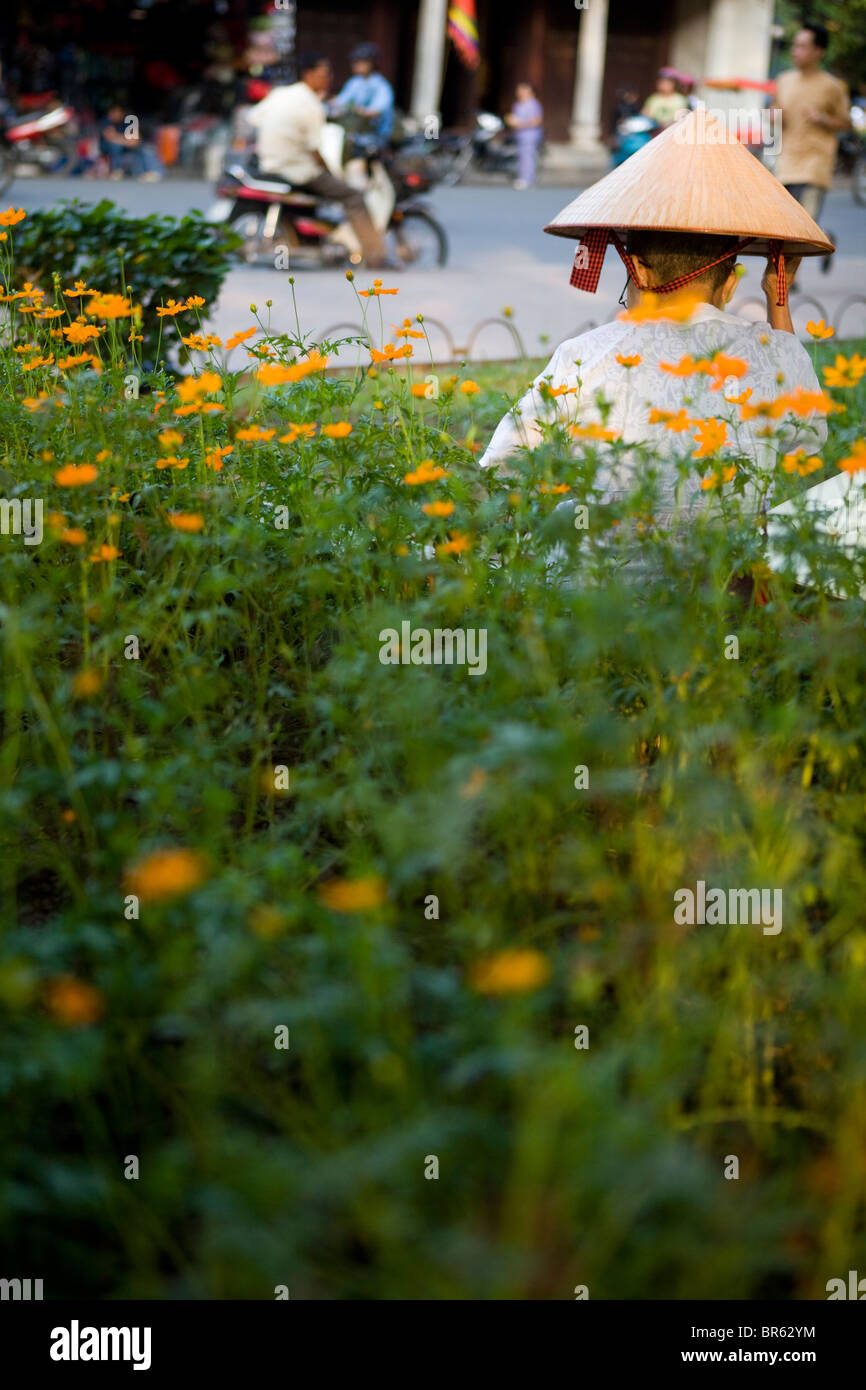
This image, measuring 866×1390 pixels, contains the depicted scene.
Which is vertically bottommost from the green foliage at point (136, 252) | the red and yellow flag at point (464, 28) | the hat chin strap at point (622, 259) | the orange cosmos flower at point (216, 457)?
the orange cosmos flower at point (216, 457)

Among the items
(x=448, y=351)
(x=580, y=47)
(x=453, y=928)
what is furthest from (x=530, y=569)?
(x=580, y=47)

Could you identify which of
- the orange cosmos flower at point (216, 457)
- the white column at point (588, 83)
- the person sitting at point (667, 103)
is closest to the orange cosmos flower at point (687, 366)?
the orange cosmos flower at point (216, 457)

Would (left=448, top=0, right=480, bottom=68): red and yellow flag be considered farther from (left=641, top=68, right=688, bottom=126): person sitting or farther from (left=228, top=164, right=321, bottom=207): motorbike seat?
(left=228, top=164, right=321, bottom=207): motorbike seat

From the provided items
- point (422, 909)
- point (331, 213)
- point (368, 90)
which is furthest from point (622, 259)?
point (368, 90)

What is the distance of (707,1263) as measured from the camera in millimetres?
1354

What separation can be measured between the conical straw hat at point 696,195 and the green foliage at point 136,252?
224cm

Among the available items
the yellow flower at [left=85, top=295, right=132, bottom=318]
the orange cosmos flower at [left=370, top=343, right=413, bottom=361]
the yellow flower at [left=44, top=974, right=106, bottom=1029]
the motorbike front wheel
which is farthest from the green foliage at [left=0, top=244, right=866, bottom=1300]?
the motorbike front wheel

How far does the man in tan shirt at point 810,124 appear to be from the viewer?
31.2 ft

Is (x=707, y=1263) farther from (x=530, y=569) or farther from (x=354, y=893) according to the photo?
(x=530, y=569)

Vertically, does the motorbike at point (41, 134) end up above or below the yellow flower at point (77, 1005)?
above

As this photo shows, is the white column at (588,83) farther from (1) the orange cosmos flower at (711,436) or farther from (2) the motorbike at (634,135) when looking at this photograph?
(1) the orange cosmos flower at (711,436)

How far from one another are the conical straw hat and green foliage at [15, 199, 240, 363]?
2.24m

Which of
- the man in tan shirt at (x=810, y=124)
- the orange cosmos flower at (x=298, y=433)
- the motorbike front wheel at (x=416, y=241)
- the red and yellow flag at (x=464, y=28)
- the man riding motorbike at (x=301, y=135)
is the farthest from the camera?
the red and yellow flag at (x=464, y=28)

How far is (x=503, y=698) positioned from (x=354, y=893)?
703 millimetres
